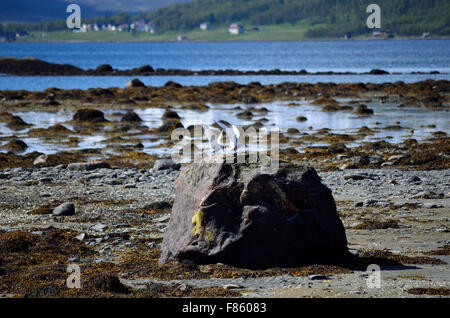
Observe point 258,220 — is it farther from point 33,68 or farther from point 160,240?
point 33,68

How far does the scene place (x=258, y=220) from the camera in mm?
9070

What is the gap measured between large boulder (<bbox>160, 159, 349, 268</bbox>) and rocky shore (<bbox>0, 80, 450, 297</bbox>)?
0.20 metres

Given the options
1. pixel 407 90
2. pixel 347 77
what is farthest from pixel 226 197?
pixel 347 77

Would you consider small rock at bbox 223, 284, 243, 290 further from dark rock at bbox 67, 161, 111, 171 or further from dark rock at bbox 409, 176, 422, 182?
dark rock at bbox 67, 161, 111, 171

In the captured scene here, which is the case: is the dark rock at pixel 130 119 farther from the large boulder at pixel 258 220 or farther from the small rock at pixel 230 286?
the small rock at pixel 230 286

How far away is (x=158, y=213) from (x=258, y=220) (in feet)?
15.8

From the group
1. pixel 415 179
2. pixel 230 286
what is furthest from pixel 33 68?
pixel 230 286

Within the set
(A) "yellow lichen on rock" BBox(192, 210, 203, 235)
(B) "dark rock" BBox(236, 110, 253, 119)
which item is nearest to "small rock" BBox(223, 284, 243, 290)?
(A) "yellow lichen on rock" BBox(192, 210, 203, 235)

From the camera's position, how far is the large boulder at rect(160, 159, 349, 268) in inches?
360

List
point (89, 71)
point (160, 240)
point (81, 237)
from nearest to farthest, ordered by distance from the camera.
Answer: point (160, 240)
point (81, 237)
point (89, 71)

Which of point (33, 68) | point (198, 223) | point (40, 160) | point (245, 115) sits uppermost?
point (33, 68)

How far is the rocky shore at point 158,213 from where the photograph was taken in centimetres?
854
